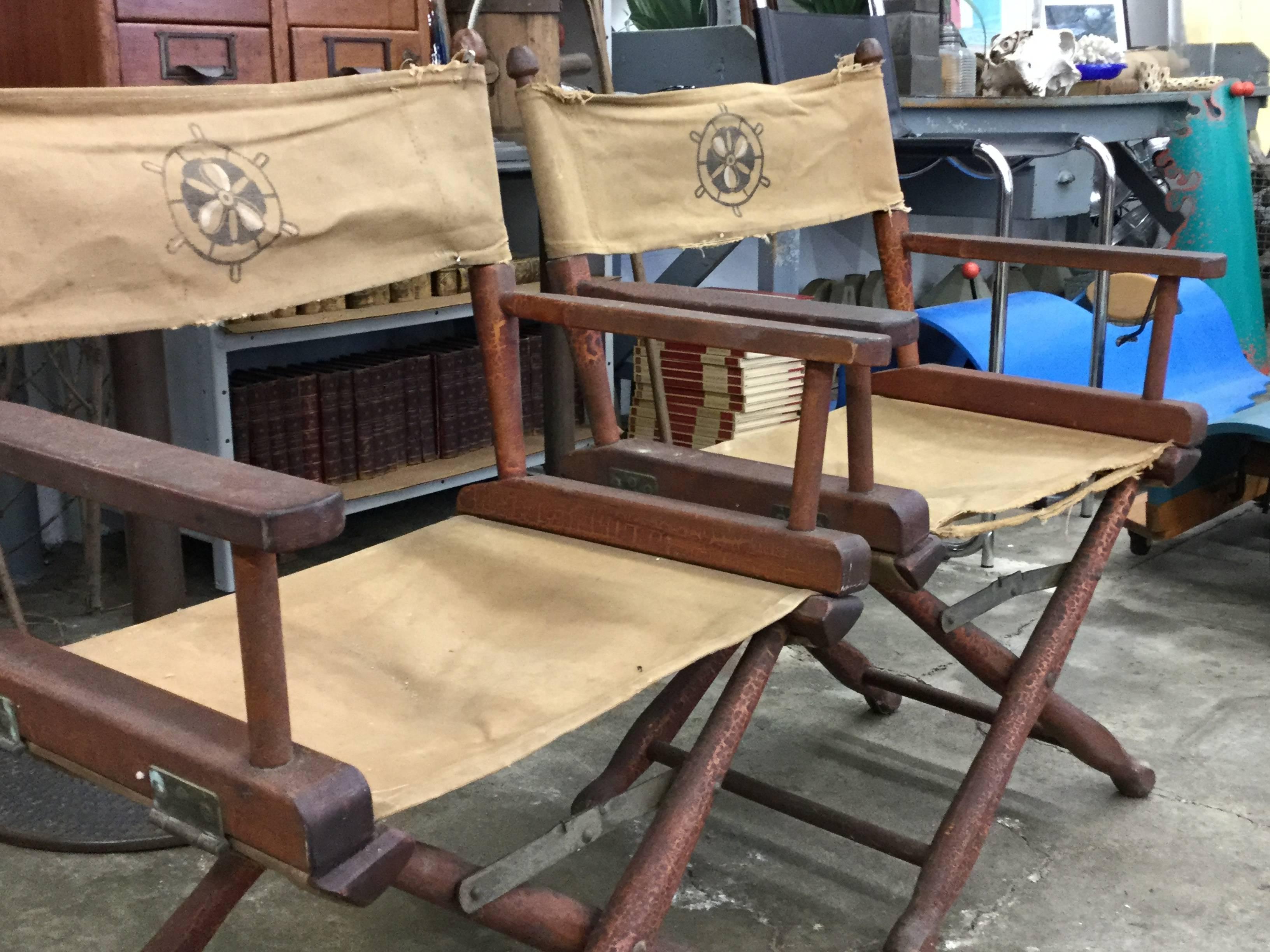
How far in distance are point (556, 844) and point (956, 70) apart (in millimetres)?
2878

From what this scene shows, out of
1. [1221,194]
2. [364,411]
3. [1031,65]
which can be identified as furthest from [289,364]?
[1221,194]

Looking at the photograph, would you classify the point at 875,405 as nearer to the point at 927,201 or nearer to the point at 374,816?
the point at 374,816

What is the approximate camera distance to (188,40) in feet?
6.88

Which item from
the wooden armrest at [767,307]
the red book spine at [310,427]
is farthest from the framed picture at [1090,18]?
the wooden armrest at [767,307]

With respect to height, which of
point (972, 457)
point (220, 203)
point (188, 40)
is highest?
point (188, 40)

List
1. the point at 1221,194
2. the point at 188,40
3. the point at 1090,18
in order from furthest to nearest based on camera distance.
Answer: the point at 1090,18, the point at 1221,194, the point at 188,40

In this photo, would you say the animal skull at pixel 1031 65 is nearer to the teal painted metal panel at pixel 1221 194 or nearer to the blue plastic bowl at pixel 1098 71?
the blue plastic bowl at pixel 1098 71

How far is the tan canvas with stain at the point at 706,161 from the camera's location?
5.10 ft

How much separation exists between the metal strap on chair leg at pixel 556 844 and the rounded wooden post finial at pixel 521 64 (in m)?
0.78

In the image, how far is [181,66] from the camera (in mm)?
2088

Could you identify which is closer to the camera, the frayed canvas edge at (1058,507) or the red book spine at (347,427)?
the frayed canvas edge at (1058,507)

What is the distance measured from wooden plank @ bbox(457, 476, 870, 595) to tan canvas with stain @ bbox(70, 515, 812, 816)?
15mm

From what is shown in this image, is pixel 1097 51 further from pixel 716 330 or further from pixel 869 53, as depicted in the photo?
pixel 716 330

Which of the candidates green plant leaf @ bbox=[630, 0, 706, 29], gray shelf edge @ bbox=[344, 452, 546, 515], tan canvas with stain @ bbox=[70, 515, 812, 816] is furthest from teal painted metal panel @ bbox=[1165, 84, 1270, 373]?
tan canvas with stain @ bbox=[70, 515, 812, 816]
